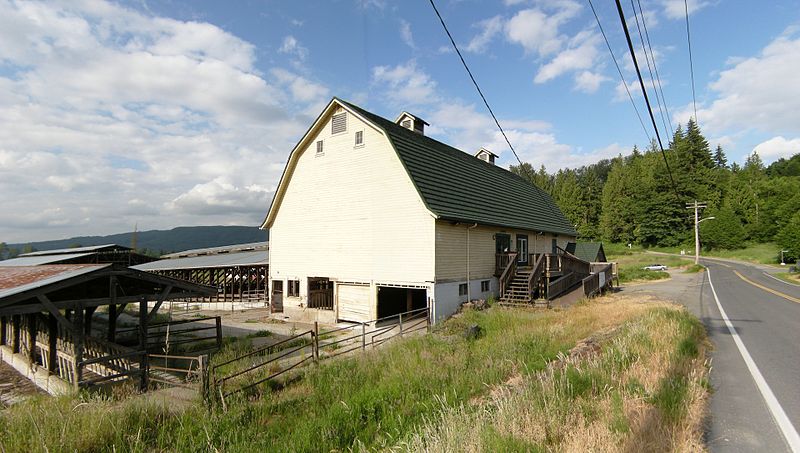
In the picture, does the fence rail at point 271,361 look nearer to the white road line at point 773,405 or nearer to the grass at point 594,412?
the grass at point 594,412

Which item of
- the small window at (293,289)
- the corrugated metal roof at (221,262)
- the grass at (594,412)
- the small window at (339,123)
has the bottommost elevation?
the small window at (293,289)

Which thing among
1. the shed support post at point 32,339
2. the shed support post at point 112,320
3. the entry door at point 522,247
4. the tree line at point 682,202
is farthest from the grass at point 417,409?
the tree line at point 682,202

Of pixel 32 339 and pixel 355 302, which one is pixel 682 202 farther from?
pixel 32 339

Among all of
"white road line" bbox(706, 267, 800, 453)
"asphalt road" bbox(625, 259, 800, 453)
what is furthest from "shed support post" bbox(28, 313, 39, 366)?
"white road line" bbox(706, 267, 800, 453)

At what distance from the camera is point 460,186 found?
20.8 meters

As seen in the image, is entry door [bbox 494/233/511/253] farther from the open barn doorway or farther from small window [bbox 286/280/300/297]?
small window [bbox 286/280/300/297]

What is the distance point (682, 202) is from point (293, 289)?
8220 cm

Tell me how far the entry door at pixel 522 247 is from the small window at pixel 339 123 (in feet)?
40.4

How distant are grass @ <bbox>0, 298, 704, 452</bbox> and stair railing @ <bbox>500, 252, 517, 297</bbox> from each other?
1026 centimetres

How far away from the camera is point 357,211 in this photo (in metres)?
19.5

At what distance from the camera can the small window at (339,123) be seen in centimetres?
2008

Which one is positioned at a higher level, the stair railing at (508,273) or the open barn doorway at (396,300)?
the stair railing at (508,273)

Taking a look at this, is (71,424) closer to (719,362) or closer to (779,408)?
(779,408)

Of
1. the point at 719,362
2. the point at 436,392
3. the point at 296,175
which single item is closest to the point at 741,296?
the point at 719,362
